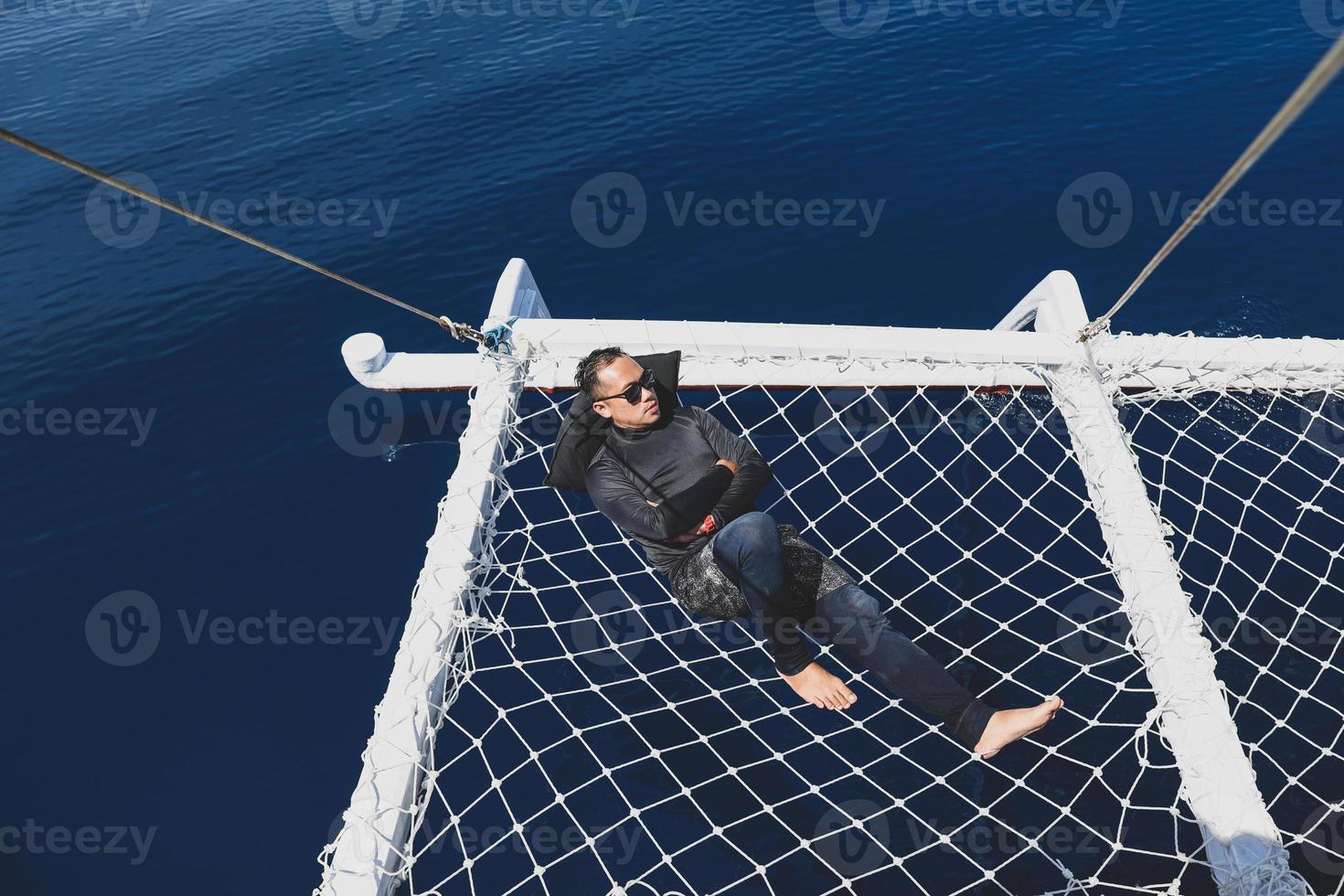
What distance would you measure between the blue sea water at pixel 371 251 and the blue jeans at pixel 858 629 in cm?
315

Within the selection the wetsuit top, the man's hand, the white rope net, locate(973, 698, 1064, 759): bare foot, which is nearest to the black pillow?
the wetsuit top

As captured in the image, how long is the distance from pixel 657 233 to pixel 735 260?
113 cm

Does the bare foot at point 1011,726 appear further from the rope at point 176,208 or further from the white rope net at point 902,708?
the rope at point 176,208

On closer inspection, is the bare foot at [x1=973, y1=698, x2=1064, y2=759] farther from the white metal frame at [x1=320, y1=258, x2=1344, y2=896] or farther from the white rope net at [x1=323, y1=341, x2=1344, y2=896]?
the white metal frame at [x1=320, y1=258, x2=1344, y2=896]

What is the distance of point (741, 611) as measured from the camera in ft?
14.1

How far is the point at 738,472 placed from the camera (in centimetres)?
445

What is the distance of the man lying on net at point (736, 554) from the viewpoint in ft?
12.9

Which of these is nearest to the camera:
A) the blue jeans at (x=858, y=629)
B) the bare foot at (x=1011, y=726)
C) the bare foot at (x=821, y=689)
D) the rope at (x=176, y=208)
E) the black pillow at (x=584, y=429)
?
the rope at (x=176, y=208)

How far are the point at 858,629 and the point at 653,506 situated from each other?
3.91ft

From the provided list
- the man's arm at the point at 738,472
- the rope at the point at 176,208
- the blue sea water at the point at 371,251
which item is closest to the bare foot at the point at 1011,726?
the man's arm at the point at 738,472

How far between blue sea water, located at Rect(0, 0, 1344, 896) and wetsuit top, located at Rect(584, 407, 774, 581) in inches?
105

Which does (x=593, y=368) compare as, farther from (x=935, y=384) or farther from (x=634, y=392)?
(x=935, y=384)

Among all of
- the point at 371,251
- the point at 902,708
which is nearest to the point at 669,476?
the point at 902,708

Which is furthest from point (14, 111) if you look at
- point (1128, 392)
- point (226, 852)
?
point (1128, 392)
